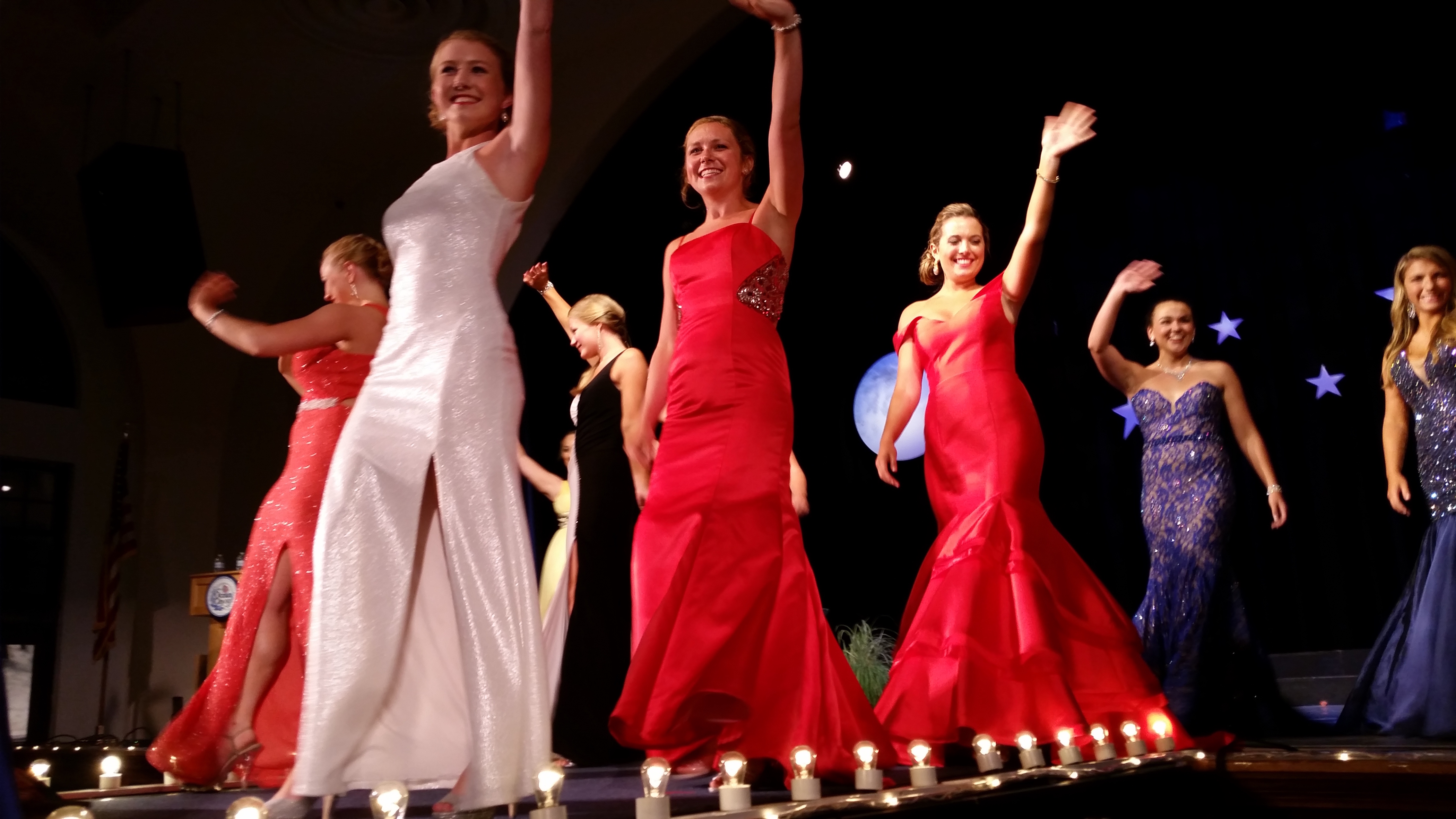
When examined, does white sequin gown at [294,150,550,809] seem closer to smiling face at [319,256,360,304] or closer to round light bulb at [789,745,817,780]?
round light bulb at [789,745,817,780]

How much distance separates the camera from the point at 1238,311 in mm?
6395

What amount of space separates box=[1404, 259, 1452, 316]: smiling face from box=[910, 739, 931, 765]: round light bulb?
3203 mm

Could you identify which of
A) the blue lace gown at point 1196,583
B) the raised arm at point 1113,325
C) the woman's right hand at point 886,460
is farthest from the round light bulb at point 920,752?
the raised arm at point 1113,325

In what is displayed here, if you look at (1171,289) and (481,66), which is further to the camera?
(1171,289)

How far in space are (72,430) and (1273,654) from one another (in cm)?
939

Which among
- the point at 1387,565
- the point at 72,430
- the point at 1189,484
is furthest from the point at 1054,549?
the point at 72,430

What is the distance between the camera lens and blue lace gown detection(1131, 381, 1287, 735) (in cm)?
449

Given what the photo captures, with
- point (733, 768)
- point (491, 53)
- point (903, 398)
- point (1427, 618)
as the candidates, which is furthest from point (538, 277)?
point (1427, 618)

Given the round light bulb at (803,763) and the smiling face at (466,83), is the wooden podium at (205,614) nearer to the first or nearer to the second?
the smiling face at (466,83)

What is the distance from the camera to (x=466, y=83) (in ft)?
7.22

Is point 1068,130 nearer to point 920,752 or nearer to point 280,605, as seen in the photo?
point 920,752

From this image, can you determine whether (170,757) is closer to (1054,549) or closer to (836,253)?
(1054,549)

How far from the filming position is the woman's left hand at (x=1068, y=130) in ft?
11.7

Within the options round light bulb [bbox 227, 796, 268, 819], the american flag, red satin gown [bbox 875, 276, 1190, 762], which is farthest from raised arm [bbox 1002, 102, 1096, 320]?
the american flag
